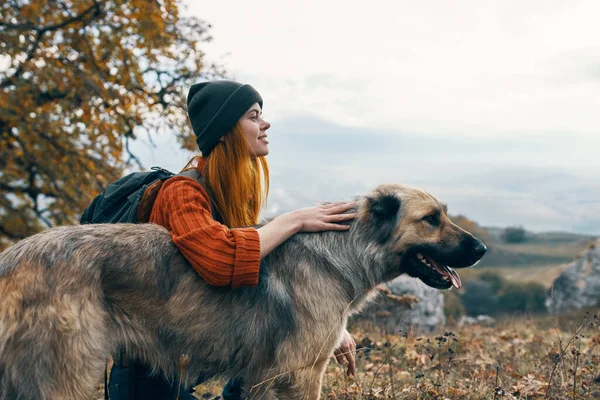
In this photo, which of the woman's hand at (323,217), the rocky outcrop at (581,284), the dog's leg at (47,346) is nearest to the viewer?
the dog's leg at (47,346)

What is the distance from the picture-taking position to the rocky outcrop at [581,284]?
2186 centimetres

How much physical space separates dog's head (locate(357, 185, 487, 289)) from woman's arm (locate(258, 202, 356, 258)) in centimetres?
17

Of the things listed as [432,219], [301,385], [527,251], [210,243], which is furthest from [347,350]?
[527,251]

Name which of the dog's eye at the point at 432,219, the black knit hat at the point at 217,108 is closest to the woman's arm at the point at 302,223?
the dog's eye at the point at 432,219

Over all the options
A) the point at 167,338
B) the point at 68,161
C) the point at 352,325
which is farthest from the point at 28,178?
the point at 167,338

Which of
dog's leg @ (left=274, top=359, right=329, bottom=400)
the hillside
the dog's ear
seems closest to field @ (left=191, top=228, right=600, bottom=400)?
dog's leg @ (left=274, top=359, right=329, bottom=400)

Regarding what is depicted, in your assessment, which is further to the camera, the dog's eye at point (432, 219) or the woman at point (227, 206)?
the dog's eye at point (432, 219)

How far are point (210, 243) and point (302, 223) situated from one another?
74cm

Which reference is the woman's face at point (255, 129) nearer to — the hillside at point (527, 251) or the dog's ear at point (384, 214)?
the dog's ear at point (384, 214)

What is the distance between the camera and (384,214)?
157 inches

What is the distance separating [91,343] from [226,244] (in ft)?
3.04

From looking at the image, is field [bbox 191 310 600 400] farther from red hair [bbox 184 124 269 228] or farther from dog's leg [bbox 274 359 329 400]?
red hair [bbox 184 124 269 228]

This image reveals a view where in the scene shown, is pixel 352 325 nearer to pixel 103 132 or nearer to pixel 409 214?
pixel 409 214

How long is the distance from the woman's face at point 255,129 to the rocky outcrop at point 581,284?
799 inches
